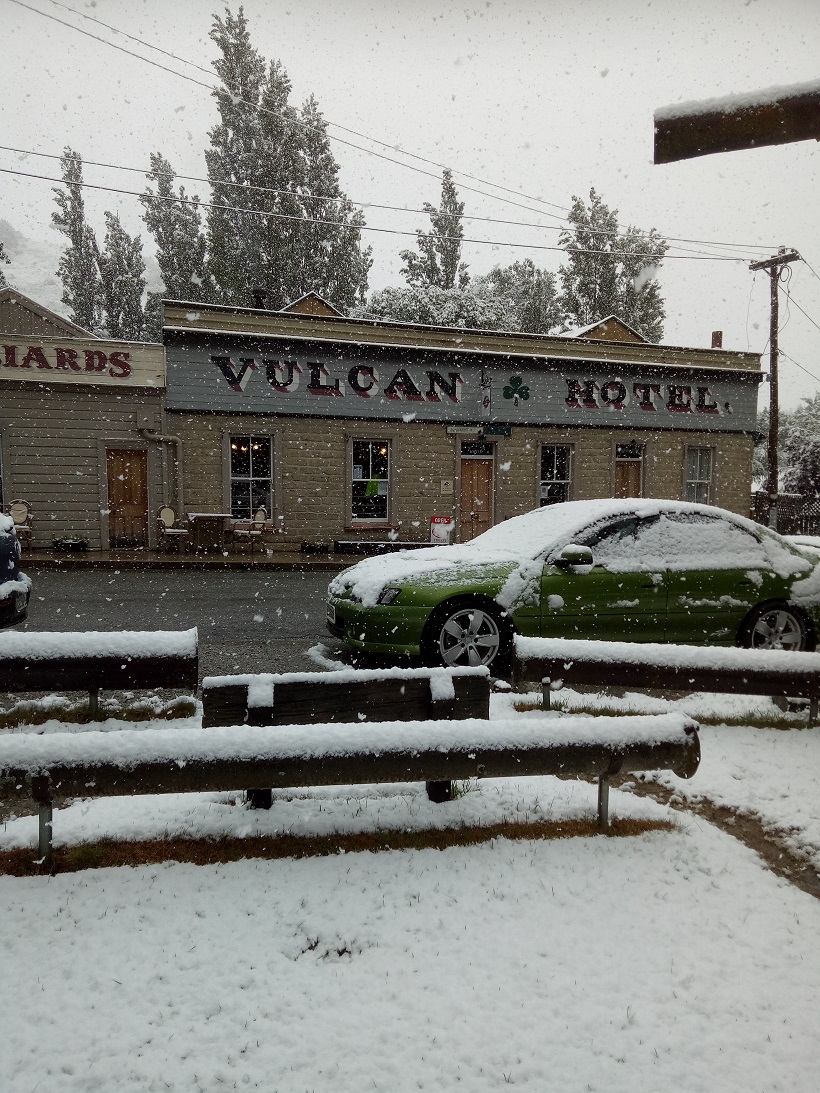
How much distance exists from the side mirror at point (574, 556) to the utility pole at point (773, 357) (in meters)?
19.0

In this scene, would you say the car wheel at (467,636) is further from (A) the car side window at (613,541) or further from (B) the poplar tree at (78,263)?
(B) the poplar tree at (78,263)

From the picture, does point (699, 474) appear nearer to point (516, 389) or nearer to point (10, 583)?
point (516, 389)

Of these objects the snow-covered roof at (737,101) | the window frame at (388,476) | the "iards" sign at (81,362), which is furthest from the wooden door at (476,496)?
the snow-covered roof at (737,101)

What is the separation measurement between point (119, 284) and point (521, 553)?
141ft

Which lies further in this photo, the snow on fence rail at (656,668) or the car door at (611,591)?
the car door at (611,591)

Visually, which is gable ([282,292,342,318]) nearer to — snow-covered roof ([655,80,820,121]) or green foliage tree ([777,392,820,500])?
snow-covered roof ([655,80,820,121])

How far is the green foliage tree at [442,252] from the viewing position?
38.2 meters

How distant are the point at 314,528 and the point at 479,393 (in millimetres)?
5749

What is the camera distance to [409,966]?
2188 millimetres

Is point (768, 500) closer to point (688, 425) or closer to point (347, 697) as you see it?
point (688, 425)

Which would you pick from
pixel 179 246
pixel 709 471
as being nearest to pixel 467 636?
pixel 709 471

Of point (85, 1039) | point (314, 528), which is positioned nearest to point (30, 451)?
point (314, 528)

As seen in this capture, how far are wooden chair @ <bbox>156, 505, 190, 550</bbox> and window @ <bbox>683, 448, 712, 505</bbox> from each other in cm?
1430

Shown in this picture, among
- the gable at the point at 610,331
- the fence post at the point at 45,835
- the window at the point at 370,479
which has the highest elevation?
A: the gable at the point at 610,331
